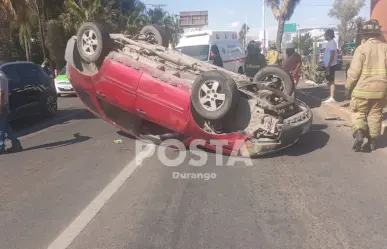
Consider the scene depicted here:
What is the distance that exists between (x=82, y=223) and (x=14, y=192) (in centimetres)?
165

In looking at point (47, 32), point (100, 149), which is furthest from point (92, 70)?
point (47, 32)

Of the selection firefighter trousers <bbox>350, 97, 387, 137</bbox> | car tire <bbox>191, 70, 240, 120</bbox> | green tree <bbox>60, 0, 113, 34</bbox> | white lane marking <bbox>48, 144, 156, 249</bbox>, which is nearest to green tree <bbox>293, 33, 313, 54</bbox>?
green tree <bbox>60, 0, 113, 34</bbox>

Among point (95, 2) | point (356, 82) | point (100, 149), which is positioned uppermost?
point (95, 2)

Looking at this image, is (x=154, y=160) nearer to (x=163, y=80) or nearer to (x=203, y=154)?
(x=203, y=154)

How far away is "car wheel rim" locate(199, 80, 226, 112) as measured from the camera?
612 centimetres

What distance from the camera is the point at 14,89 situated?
403 inches

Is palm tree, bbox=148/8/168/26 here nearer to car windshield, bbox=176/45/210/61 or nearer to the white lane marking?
car windshield, bbox=176/45/210/61

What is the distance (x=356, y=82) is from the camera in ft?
21.0

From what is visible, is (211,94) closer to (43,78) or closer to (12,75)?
(12,75)

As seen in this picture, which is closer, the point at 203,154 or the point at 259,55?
the point at 203,154

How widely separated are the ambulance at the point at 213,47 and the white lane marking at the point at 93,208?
8088mm

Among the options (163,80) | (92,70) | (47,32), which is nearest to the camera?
(163,80)

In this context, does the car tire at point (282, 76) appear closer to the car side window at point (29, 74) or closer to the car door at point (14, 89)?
the car door at point (14, 89)

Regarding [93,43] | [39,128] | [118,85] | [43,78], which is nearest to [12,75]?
[43,78]
